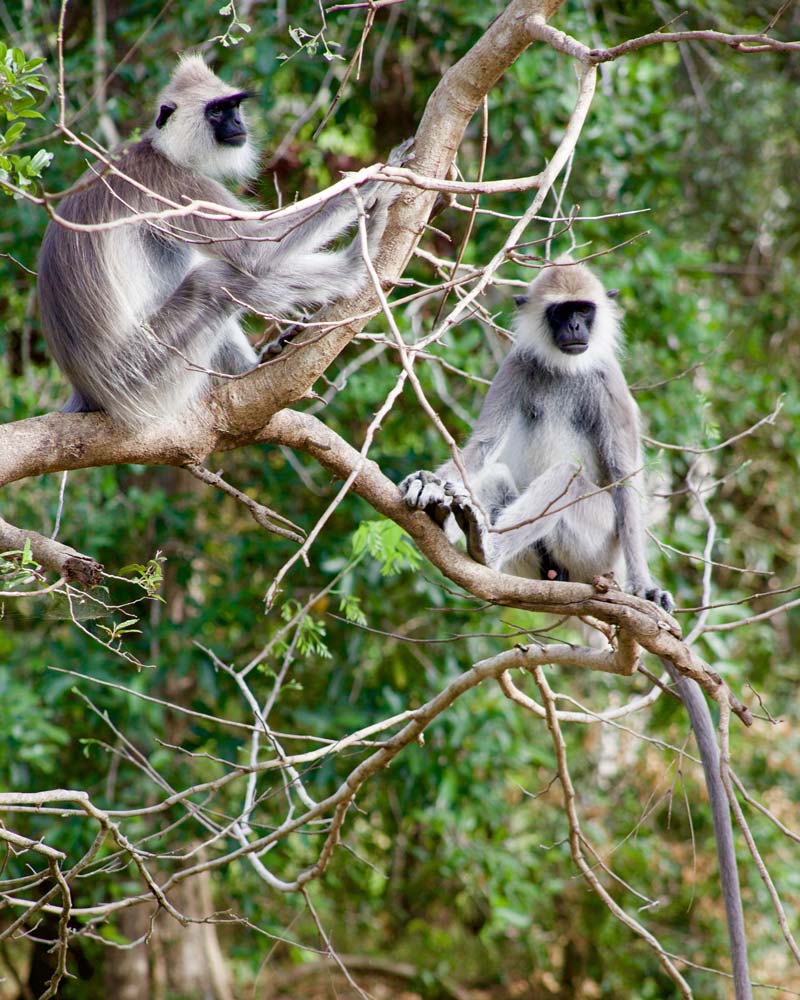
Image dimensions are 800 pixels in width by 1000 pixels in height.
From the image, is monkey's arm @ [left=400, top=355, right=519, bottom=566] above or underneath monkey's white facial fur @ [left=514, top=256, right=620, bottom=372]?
underneath

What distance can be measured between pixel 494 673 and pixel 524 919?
3.27 metres

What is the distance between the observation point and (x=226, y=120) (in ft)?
13.6

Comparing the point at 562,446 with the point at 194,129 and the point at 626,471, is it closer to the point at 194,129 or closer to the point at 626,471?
the point at 626,471

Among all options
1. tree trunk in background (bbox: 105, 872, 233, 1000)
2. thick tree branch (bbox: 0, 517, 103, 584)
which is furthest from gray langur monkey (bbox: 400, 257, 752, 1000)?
tree trunk in background (bbox: 105, 872, 233, 1000)

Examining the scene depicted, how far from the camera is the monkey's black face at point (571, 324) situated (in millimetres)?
3945

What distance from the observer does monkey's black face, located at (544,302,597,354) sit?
3.95 meters

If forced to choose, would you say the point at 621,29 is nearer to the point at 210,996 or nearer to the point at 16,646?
the point at 16,646

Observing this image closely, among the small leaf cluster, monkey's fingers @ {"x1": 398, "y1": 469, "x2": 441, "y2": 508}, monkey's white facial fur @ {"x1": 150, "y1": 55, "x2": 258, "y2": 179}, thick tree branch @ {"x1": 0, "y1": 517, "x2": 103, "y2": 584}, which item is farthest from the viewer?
monkey's white facial fur @ {"x1": 150, "y1": 55, "x2": 258, "y2": 179}

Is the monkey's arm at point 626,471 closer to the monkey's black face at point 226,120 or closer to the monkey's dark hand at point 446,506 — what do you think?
the monkey's dark hand at point 446,506

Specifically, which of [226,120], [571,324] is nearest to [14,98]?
[226,120]

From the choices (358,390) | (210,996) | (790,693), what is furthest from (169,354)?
(790,693)

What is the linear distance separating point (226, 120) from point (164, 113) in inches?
9.1

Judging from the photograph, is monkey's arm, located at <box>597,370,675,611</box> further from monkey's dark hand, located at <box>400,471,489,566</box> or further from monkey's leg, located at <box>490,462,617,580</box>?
monkey's dark hand, located at <box>400,471,489,566</box>

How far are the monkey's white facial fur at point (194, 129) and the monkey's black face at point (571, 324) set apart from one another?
129 cm
